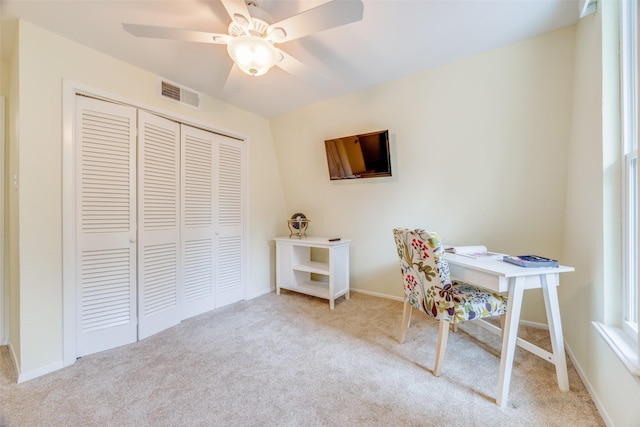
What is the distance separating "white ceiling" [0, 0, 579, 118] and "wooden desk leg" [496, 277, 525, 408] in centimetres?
175

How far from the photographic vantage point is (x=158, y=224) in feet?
7.54

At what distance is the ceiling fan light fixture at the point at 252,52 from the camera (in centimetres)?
138

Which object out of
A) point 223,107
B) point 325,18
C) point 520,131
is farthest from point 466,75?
A: point 223,107

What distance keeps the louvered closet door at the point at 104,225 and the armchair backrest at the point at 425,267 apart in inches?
90.3

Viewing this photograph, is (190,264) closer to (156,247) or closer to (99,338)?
(156,247)

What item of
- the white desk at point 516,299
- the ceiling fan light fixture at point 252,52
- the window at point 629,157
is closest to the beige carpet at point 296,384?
the white desk at point 516,299

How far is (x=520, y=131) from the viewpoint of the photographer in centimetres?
208

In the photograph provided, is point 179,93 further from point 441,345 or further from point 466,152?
point 441,345

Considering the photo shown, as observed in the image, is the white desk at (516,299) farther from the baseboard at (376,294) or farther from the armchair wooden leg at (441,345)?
the baseboard at (376,294)

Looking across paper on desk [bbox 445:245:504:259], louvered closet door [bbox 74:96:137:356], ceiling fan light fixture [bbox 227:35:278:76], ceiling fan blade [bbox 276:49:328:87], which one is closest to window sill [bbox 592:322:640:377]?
paper on desk [bbox 445:245:504:259]

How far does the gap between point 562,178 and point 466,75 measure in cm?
118

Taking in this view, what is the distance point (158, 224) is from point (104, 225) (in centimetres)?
40

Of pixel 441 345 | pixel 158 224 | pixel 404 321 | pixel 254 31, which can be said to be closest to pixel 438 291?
pixel 441 345

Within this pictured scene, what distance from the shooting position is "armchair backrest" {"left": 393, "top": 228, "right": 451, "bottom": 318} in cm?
155
